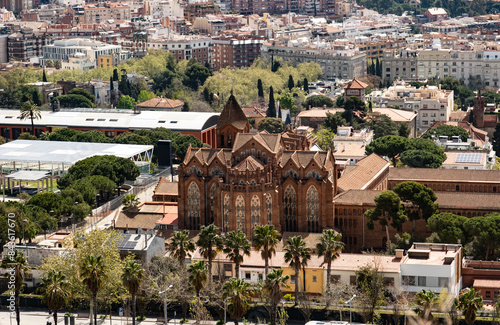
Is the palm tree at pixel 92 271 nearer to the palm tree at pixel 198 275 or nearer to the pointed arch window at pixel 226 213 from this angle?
the palm tree at pixel 198 275

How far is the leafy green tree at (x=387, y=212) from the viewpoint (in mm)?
109688

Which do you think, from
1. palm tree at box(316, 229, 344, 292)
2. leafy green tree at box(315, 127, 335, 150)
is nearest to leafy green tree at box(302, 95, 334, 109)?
leafy green tree at box(315, 127, 335, 150)

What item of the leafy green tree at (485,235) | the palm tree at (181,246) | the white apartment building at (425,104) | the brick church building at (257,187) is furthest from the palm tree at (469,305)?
the white apartment building at (425,104)

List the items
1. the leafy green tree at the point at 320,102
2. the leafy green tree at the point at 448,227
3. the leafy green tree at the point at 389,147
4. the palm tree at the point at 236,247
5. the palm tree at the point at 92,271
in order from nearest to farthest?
the palm tree at the point at 92,271 < the palm tree at the point at 236,247 < the leafy green tree at the point at 448,227 < the leafy green tree at the point at 389,147 < the leafy green tree at the point at 320,102

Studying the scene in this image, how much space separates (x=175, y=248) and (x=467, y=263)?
26.8 meters

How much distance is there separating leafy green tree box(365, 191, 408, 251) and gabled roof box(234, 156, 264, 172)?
39.2 ft

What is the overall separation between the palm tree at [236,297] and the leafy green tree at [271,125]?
9152 centimetres

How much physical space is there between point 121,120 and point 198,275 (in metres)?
84.7

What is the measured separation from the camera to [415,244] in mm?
102625

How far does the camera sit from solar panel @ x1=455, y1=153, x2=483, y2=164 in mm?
143875

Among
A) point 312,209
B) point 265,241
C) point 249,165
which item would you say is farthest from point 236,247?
point 312,209

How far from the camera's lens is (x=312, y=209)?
111 metres

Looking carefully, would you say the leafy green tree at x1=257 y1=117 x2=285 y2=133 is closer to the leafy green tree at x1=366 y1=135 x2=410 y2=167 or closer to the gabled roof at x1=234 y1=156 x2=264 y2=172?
the leafy green tree at x1=366 y1=135 x2=410 y2=167

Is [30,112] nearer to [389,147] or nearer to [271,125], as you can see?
[271,125]
